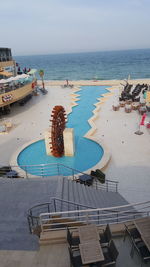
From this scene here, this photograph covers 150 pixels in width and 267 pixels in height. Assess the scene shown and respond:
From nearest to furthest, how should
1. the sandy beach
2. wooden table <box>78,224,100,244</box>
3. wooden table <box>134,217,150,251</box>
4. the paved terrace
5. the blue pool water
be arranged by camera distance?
wooden table <box>134,217,150,251</box>, wooden table <box>78,224,100,244</box>, the paved terrace, the sandy beach, the blue pool water

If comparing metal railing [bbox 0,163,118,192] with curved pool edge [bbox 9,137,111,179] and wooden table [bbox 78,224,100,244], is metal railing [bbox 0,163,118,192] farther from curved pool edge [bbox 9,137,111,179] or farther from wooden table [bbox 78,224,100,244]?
wooden table [bbox 78,224,100,244]

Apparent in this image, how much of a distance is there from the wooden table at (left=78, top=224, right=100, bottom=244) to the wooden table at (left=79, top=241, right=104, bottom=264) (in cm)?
13

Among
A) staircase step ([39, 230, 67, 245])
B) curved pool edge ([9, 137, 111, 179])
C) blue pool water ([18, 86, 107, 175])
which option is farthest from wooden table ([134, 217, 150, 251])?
blue pool water ([18, 86, 107, 175])

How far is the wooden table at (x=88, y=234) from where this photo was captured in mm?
4932

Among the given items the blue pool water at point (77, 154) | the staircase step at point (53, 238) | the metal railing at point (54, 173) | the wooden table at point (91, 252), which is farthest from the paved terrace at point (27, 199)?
the blue pool water at point (77, 154)

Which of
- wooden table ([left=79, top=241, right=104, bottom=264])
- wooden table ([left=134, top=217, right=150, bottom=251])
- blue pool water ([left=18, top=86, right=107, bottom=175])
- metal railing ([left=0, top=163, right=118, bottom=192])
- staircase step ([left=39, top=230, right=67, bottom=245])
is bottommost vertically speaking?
metal railing ([left=0, top=163, right=118, bottom=192])

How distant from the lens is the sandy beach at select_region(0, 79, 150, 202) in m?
10.7

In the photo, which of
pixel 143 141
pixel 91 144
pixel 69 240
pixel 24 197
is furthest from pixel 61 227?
pixel 143 141

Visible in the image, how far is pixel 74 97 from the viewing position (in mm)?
29953

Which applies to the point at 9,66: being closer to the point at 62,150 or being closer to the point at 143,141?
the point at 62,150

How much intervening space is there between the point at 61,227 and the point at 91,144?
9.05 m

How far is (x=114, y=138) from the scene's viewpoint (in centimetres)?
1570

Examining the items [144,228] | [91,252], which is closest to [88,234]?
[91,252]

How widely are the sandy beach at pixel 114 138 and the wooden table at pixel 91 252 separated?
514cm
